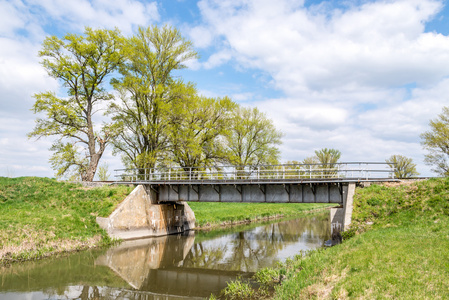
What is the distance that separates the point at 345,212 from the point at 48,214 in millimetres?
21718

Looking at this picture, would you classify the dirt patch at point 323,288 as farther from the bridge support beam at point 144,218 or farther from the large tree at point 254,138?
the large tree at point 254,138

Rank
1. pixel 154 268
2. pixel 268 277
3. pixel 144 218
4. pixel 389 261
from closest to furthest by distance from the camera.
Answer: pixel 389 261 < pixel 268 277 < pixel 154 268 < pixel 144 218

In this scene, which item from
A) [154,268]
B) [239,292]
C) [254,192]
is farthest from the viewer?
[254,192]

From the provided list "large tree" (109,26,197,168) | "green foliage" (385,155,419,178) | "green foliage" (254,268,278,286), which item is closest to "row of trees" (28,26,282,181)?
"large tree" (109,26,197,168)

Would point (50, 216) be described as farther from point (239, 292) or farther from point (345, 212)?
point (345, 212)

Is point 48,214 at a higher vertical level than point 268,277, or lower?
higher

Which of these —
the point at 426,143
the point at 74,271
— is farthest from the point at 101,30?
the point at 426,143

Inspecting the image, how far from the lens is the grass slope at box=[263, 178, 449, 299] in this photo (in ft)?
27.1

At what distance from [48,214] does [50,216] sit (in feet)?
1.79

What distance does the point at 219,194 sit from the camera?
2762 cm

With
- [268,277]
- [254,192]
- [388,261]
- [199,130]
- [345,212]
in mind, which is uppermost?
[199,130]

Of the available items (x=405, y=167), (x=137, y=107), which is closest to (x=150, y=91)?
(x=137, y=107)

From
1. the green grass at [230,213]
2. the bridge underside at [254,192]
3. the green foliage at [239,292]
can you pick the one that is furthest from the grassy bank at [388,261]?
the green grass at [230,213]

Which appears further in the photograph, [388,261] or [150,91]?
[150,91]
